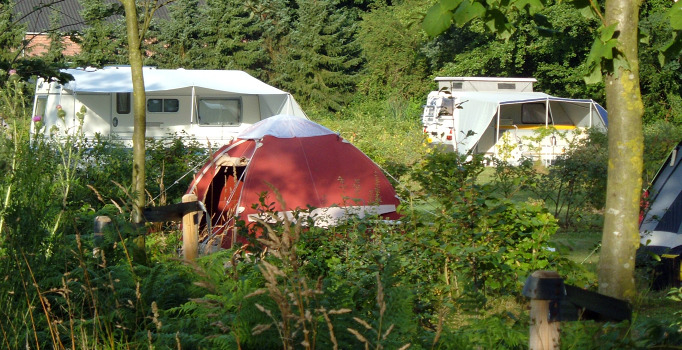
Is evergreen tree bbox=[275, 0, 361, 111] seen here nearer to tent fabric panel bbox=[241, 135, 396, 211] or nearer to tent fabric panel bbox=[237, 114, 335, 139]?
tent fabric panel bbox=[237, 114, 335, 139]

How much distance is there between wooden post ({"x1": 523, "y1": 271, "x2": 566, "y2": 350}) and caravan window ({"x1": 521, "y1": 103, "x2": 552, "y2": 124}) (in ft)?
62.5

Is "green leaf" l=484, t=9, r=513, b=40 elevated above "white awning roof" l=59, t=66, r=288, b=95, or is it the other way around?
"white awning roof" l=59, t=66, r=288, b=95

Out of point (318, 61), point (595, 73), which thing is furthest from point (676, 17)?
point (318, 61)

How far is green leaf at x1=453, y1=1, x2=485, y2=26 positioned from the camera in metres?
2.94

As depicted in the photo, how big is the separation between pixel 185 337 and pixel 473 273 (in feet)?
6.61

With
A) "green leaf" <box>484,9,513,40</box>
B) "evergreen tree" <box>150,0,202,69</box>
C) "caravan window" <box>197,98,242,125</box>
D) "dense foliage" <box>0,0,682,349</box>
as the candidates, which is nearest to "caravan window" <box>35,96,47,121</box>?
"caravan window" <box>197,98,242,125</box>

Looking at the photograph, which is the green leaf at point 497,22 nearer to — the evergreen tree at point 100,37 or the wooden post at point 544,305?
the wooden post at point 544,305

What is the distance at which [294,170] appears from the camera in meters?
8.47

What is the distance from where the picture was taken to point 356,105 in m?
32.8

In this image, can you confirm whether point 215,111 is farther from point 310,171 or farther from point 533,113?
point 310,171

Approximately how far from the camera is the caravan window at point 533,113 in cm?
2128

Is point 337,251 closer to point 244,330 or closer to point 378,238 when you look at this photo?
point 378,238

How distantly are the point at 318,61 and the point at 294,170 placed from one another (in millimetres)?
24582

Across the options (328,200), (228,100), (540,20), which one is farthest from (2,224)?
(228,100)
